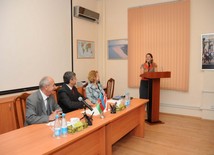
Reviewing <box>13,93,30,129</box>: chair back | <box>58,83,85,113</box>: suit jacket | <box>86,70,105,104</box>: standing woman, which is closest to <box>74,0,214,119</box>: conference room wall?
<box>86,70,105,104</box>: standing woman

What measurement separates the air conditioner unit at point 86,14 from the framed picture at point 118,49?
2.73 feet

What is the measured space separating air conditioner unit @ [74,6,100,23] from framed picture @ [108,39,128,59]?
832mm

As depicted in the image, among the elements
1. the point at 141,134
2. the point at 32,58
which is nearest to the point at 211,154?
the point at 141,134

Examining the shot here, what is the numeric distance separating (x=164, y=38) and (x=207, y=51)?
42.6 inches

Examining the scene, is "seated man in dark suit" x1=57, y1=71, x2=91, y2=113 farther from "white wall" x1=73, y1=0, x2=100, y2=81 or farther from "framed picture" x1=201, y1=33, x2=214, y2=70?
"framed picture" x1=201, y1=33, x2=214, y2=70

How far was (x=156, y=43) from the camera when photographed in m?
5.23

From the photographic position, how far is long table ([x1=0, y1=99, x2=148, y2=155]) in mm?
1719

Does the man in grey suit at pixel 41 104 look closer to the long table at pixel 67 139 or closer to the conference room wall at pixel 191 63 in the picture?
the long table at pixel 67 139

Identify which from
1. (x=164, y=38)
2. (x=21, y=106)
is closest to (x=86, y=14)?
(x=164, y=38)

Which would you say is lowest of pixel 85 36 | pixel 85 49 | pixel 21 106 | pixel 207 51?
pixel 21 106

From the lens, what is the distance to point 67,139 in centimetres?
190

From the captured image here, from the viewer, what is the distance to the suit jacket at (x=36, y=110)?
7.73 ft

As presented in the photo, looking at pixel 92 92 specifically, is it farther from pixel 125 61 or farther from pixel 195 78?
pixel 195 78

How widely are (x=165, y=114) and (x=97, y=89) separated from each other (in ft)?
8.05
